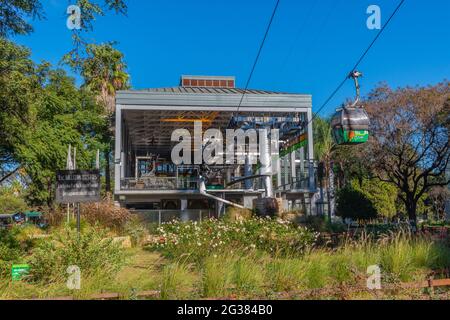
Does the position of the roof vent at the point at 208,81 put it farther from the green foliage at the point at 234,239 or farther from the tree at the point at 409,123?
the green foliage at the point at 234,239

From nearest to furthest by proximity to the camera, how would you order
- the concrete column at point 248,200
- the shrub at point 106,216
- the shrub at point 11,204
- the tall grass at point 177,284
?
1. the tall grass at point 177,284
2. the shrub at point 106,216
3. the concrete column at point 248,200
4. the shrub at point 11,204

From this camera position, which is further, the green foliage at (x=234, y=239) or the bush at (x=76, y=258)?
the green foliage at (x=234, y=239)

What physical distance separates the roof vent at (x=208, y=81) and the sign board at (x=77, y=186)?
29674mm

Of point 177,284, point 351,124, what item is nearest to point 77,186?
point 177,284

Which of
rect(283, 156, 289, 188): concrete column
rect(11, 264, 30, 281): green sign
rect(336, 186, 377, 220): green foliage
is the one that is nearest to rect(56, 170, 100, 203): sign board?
rect(11, 264, 30, 281): green sign

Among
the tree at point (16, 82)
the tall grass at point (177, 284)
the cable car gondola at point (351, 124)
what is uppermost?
the tree at point (16, 82)

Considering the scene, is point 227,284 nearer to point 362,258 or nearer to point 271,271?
point 271,271

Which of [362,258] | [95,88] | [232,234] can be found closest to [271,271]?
[362,258]

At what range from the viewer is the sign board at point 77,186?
1020cm

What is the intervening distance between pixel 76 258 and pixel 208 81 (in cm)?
3322

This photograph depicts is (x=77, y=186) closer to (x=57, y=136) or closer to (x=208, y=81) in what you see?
(x=57, y=136)

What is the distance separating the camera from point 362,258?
8258 millimetres

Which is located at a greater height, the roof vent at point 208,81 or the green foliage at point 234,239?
the roof vent at point 208,81

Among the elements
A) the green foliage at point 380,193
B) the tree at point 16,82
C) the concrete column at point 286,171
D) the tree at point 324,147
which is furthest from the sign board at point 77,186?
the green foliage at point 380,193
